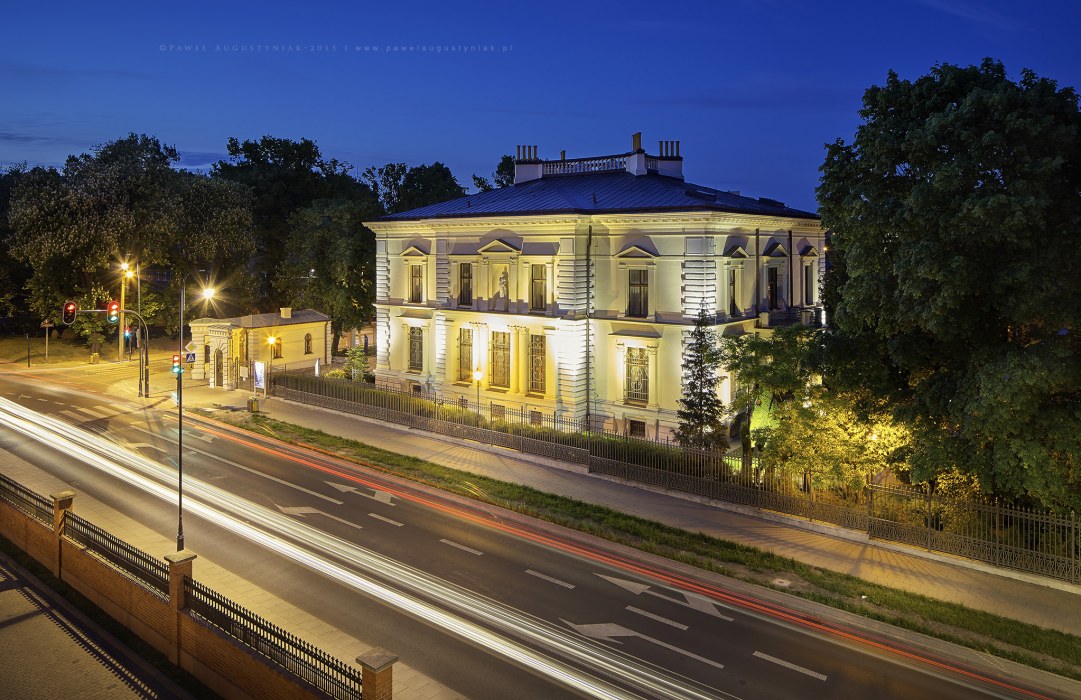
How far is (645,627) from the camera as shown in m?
17.4

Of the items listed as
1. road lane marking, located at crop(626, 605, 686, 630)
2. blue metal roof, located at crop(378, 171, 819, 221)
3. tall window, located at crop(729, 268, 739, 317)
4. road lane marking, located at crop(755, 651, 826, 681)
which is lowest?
road lane marking, located at crop(755, 651, 826, 681)

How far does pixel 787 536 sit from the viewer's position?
23.6 metres

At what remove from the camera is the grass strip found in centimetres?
1664

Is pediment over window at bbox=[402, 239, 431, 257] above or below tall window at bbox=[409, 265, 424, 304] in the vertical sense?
above

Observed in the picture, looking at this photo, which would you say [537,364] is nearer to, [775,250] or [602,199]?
[602,199]

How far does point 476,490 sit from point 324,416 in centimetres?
1608

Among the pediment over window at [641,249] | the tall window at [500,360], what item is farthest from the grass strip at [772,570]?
the pediment over window at [641,249]

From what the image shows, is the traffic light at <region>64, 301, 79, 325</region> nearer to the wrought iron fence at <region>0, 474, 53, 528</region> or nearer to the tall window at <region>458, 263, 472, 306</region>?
the wrought iron fence at <region>0, 474, 53, 528</region>

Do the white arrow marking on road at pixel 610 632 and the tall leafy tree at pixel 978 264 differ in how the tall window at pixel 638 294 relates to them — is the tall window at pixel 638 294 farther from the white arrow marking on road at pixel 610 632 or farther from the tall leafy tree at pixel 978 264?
the white arrow marking on road at pixel 610 632

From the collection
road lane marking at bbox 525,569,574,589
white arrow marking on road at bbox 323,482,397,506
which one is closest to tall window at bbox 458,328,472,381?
white arrow marking on road at bbox 323,482,397,506

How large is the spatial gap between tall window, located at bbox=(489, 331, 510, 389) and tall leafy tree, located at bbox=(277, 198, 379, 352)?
19.6m

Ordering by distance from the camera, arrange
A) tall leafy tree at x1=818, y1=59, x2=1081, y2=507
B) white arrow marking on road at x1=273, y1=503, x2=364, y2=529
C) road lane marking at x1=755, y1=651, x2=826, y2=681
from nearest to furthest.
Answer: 1. road lane marking at x1=755, y1=651, x2=826, y2=681
2. tall leafy tree at x1=818, y1=59, x2=1081, y2=507
3. white arrow marking on road at x1=273, y1=503, x2=364, y2=529

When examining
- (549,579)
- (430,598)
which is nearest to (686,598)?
(549,579)

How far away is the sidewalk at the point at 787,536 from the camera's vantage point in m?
19.0
